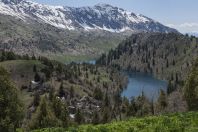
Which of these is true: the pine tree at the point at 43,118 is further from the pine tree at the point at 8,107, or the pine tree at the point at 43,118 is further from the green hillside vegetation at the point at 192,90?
the pine tree at the point at 8,107

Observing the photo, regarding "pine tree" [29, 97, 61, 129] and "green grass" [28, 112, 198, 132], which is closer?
"green grass" [28, 112, 198, 132]

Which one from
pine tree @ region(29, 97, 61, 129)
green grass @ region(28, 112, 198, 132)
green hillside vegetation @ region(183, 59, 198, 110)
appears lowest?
pine tree @ region(29, 97, 61, 129)

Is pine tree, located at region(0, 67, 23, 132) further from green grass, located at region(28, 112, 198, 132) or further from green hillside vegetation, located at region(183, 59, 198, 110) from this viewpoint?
green hillside vegetation, located at region(183, 59, 198, 110)

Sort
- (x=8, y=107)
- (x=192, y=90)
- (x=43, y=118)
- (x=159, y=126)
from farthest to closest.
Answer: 1. (x=43, y=118)
2. (x=192, y=90)
3. (x=8, y=107)
4. (x=159, y=126)

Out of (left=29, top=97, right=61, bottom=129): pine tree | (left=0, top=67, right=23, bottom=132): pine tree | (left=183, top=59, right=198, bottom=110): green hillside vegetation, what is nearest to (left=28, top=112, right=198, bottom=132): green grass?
(left=0, top=67, right=23, bottom=132): pine tree

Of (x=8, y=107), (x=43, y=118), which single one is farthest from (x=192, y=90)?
(x=8, y=107)

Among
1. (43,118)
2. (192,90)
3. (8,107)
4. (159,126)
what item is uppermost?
(159,126)

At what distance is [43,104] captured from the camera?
107 meters

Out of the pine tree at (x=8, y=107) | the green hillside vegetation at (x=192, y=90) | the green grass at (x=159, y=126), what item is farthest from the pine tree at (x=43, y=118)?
the green grass at (x=159, y=126)

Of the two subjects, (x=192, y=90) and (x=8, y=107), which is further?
(x=192, y=90)

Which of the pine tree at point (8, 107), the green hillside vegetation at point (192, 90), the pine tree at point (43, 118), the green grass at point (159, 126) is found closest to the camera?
the green grass at point (159, 126)

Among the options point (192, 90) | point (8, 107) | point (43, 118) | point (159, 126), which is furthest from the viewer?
point (43, 118)

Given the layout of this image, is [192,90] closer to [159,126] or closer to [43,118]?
[43,118]

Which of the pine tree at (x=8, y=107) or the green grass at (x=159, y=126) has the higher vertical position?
the green grass at (x=159, y=126)
